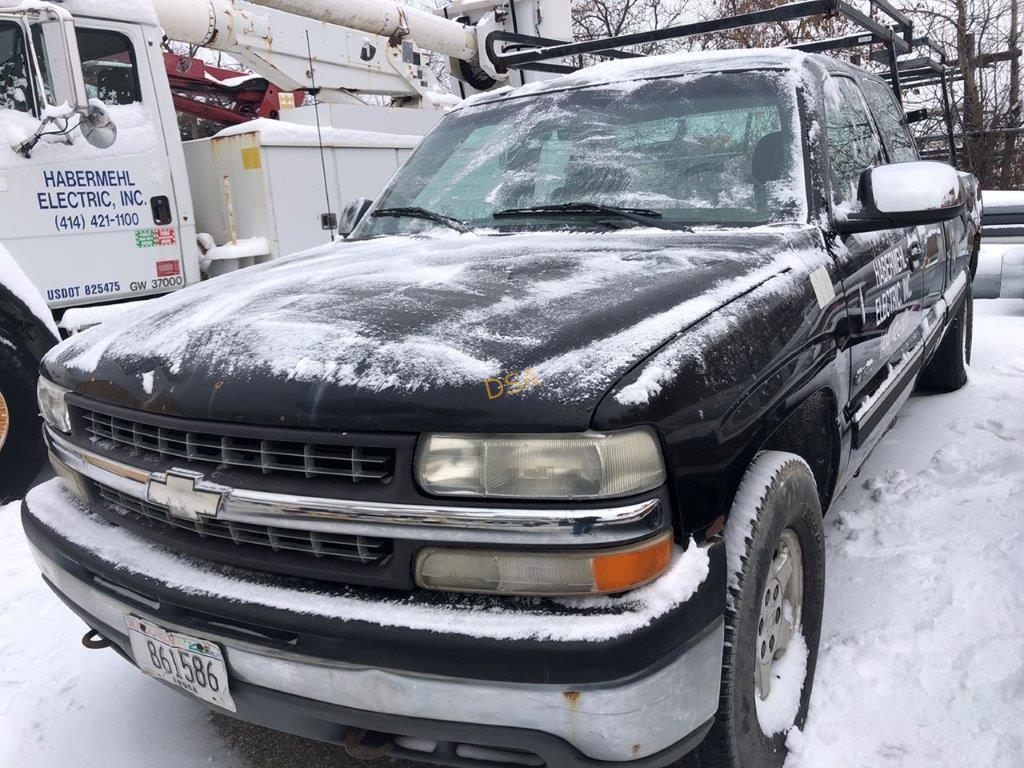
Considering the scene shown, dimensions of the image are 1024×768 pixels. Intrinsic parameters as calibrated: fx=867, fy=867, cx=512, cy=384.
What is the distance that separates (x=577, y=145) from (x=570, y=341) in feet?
4.89

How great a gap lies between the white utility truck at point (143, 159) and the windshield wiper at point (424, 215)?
229 cm

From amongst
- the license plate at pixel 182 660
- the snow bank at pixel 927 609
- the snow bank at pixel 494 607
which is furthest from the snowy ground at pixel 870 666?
the snow bank at pixel 494 607

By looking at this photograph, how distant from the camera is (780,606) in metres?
2.26

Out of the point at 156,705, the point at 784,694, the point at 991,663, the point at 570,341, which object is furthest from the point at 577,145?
the point at 156,705

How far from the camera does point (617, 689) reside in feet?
5.15

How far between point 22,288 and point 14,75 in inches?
51.2

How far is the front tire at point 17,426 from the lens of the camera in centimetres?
451

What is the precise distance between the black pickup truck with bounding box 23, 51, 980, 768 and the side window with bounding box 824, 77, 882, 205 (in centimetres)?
19

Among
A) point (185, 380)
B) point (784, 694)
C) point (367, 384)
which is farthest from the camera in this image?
point (784, 694)

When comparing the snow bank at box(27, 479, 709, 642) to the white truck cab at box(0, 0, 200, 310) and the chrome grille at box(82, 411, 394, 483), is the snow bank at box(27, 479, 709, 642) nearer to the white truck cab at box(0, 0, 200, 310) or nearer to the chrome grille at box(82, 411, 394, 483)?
the chrome grille at box(82, 411, 394, 483)

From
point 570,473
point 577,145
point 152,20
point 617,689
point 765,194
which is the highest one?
point 152,20

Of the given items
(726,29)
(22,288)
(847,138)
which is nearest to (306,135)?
(22,288)

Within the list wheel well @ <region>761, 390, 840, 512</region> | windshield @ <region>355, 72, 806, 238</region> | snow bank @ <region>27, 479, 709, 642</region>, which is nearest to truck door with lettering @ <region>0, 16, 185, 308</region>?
windshield @ <region>355, 72, 806, 238</region>

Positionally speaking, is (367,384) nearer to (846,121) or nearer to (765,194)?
(765,194)
